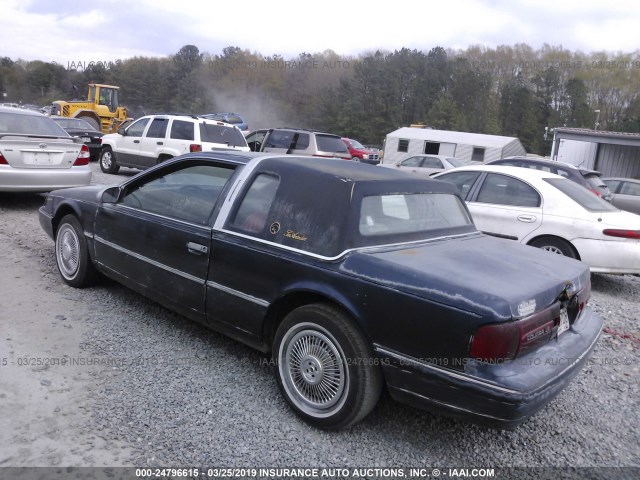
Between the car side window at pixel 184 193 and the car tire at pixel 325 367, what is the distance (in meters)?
1.12

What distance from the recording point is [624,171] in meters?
32.0

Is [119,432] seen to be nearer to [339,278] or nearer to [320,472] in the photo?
[320,472]

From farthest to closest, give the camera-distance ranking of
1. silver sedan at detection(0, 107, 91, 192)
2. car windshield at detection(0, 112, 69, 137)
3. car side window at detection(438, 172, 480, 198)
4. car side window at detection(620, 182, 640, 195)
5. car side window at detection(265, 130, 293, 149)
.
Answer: car side window at detection(265, 130, 293, 149), car side window at detection(620, 182, 640, 195), car windshield at detection(0, 112, 69, 137), silver sedan at detection(0, 107, 91, 192), car side window at detection(438, 172, 480, 198)

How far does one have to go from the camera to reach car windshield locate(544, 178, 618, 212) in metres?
6.27

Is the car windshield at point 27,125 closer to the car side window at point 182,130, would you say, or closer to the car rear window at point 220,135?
the car side window at point 182,130

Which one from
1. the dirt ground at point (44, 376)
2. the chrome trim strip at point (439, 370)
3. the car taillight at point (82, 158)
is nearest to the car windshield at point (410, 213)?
the chrome trim strip at point (439, 370)

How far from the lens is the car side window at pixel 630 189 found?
1355 cm

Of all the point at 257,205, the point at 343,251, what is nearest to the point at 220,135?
the point at 257,205

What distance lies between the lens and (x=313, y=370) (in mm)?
2967

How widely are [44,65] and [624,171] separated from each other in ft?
284

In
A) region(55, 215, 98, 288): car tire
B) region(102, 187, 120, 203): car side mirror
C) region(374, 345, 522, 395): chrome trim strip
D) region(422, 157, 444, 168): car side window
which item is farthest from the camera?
region(422, 157, 444, 168): car side window

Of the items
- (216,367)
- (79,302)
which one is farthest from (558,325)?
(79,302)

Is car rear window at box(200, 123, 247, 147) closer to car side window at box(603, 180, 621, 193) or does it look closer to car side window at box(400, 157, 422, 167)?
car side window at box(400, 157, 422, 167)

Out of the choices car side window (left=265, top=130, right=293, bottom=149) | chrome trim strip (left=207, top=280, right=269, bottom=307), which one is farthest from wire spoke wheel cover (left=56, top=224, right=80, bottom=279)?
car side window (left=265, top=130, right=293, bottom=149)
